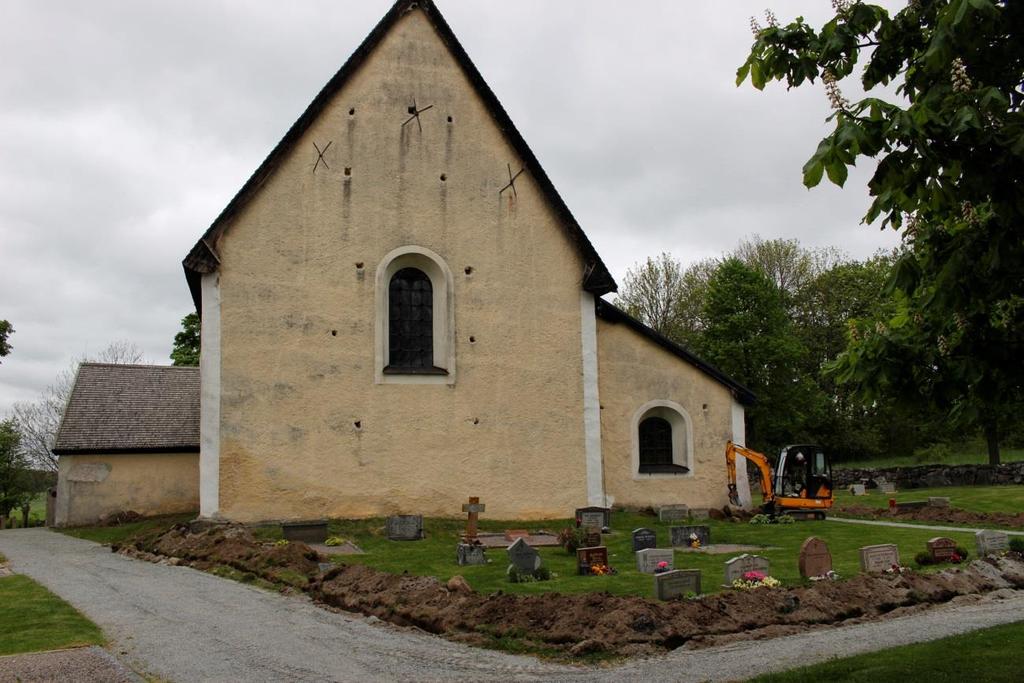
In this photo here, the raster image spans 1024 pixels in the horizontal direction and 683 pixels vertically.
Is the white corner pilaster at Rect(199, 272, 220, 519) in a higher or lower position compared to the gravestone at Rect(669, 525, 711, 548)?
higher

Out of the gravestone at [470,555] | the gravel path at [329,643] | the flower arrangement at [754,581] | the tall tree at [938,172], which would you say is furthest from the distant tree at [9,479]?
the tall tree at [938,172]

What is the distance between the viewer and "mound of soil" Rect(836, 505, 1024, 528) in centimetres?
2246

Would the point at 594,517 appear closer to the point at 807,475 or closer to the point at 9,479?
the point at 807,475

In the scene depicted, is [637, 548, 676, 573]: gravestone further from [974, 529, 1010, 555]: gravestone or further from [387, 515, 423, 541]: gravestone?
[974, 529, 1010, 555]: gravestone

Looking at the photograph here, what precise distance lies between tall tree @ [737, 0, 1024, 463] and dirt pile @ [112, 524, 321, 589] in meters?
9.59

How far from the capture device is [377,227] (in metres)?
20.1

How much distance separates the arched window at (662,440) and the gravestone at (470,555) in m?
8.98

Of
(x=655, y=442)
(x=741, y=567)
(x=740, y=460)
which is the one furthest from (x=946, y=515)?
(x=741, y=567)

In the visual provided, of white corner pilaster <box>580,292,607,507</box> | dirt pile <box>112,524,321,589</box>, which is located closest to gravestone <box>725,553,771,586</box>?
dirt pile <box>112,524,321,589</box>

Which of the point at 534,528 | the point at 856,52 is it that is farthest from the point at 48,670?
the point at 534,528

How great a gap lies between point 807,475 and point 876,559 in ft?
37.8

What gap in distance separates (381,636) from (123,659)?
2.84m

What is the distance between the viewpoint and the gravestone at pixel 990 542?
48.6ft

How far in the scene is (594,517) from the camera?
19203mm
